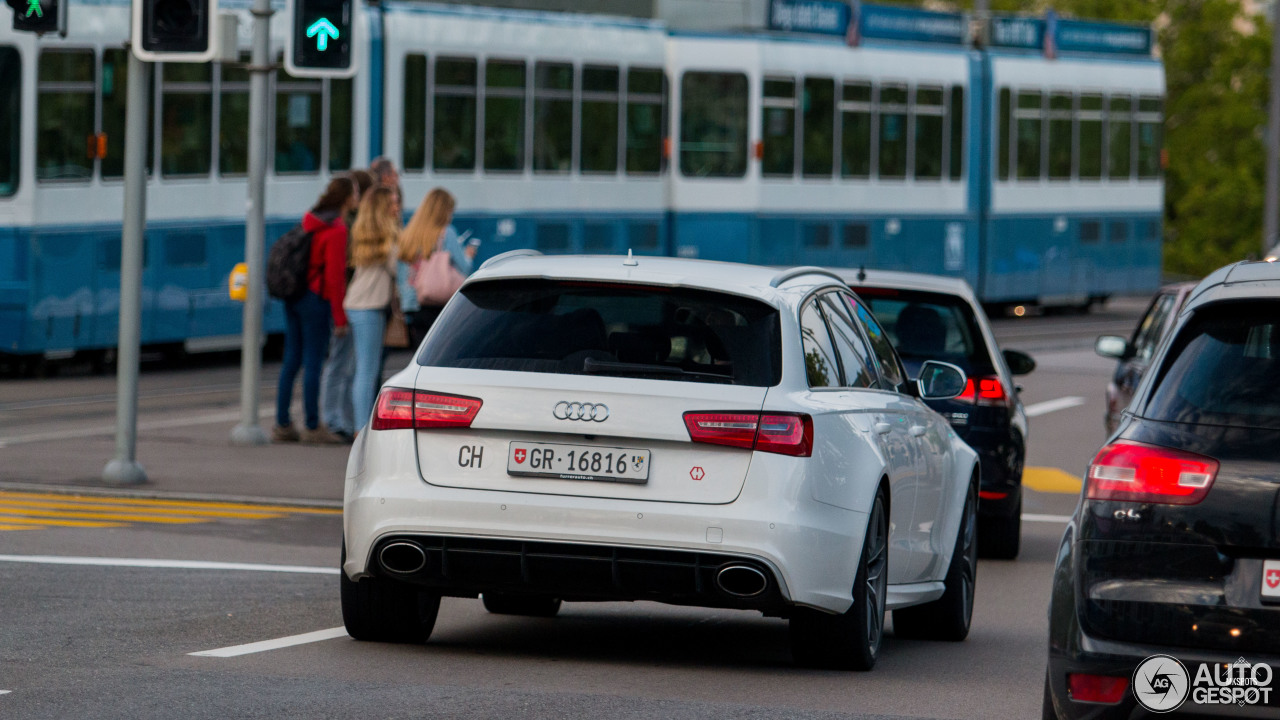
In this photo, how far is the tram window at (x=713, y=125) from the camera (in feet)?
92.4

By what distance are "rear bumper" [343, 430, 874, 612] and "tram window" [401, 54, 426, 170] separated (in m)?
16.7

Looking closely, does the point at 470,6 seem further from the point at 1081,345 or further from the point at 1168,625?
the point at 1168,625

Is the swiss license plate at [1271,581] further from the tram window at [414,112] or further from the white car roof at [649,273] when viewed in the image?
the tram window at [414,112]

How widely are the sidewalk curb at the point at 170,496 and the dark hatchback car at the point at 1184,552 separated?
7810 mm

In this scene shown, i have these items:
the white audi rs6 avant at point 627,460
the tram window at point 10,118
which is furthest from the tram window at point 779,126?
the white audi rs6 avant at point 627,460

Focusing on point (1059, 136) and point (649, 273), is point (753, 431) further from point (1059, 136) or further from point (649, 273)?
point (1059, 136)

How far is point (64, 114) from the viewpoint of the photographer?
2062cm

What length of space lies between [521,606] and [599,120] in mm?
17586

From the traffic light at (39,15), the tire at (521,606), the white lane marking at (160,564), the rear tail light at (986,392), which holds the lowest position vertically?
the white lane marking at (160,564)

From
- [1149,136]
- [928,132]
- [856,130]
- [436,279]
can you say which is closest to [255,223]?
[436,279]

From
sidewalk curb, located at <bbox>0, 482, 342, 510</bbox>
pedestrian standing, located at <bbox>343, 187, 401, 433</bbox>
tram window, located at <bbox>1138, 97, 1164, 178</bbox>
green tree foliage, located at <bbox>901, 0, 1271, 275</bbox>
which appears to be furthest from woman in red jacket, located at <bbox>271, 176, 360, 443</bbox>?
green tree foliage, located at <bbox>901, 0, 1271, 275</bbox>

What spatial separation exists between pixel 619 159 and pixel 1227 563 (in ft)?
71.0

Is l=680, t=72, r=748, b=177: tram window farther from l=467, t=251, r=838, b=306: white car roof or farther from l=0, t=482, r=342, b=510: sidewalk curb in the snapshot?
l=467, t=251, r=838, b=306: white car roof

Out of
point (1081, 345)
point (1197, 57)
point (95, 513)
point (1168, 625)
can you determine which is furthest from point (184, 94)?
point (1197, 57)
